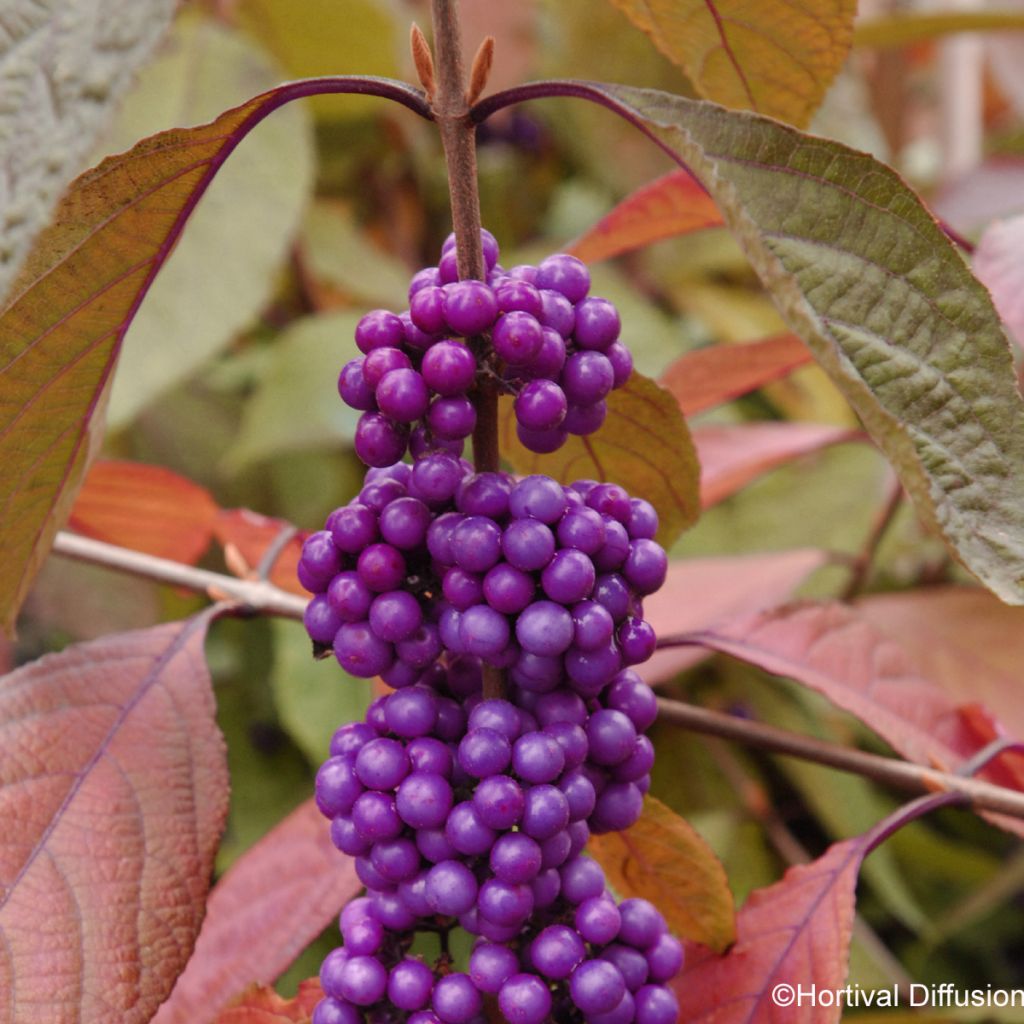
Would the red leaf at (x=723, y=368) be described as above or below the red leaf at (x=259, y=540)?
above

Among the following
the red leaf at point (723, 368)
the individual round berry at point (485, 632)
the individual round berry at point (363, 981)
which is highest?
the red leaf at point (723, 368)

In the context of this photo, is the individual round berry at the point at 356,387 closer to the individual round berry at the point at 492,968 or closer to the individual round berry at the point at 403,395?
the individual round berry at the point at 403,395

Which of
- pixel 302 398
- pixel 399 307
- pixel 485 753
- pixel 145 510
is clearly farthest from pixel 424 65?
pixel 399 307

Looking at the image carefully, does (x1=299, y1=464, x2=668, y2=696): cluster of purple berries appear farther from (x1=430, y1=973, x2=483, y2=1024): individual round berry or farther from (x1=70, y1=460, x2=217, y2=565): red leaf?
(x1=70, y1=460, x2=217, y2=565): red leaf

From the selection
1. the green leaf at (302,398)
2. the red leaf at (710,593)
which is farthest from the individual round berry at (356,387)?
the green leaf at (302,398)

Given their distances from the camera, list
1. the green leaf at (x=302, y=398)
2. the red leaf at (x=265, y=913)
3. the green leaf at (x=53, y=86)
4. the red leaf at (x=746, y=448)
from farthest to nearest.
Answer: the green leaf at (x=302, y=398), the red leaf at (x=746, y=448), the red leaf at (x=265, y=913), the green leaf at (x=53, y=86)

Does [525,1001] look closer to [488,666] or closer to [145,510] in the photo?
[488,666]
